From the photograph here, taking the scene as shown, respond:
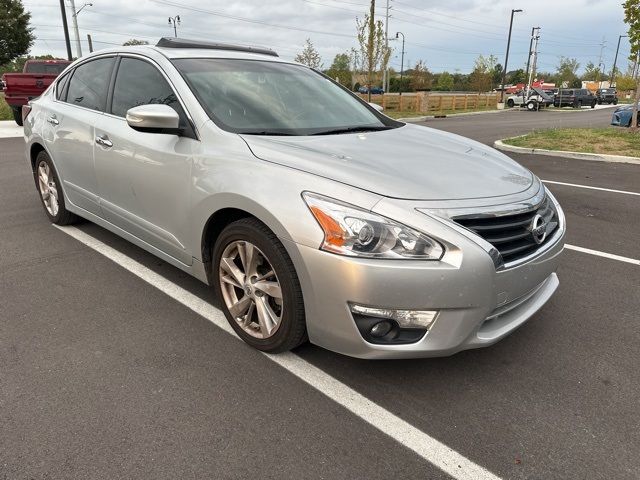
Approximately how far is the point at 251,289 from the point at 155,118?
1.12 m

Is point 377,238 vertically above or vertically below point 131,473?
above

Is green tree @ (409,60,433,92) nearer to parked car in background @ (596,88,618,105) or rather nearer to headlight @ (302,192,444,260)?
parked car in background @ (596,88,618,105)

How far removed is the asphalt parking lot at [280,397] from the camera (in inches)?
82.1

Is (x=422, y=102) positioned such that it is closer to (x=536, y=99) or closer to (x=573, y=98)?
(x=536, y=99)

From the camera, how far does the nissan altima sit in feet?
7.30

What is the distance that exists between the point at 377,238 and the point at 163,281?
216 centimetres

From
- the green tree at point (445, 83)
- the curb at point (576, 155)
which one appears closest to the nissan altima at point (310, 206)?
the curb at point (576, 155)

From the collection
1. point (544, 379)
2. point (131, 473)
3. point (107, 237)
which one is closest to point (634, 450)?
point (544, 379)

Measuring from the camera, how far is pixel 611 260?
439cm

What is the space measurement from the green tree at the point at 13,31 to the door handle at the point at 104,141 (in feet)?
177

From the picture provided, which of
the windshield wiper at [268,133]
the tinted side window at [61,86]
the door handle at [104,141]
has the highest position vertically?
the tinted side window at [61,86]

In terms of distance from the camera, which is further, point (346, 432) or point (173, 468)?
point (346, 432)

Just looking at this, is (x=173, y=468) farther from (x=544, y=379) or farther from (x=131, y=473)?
(x=544, y=379)

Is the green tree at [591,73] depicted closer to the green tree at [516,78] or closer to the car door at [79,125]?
the green tree at [516,78]
